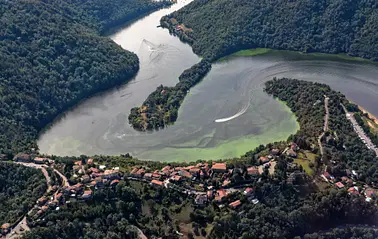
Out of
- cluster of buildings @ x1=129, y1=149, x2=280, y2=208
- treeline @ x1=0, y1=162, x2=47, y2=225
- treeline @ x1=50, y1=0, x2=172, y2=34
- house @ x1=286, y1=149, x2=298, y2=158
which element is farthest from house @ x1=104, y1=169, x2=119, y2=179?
treeline @ x1=50, y1=0, x2=172, y2=34

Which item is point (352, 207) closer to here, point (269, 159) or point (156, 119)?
point (269, 159)

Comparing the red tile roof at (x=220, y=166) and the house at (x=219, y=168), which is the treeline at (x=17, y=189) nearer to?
the house at (x=219, y=168)

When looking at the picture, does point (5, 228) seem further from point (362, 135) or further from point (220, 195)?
point (362, 135)

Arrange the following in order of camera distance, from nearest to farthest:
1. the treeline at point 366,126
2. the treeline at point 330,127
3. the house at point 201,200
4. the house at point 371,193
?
the house at point 201,200 < the house at point 371,193 < the treeline at point 330,127 < the treeline at point 366,126

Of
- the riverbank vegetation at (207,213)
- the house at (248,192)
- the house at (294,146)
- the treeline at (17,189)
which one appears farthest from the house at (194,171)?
the treeline at (17,189)

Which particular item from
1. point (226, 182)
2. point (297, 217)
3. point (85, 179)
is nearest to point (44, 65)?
point (85, 179)
